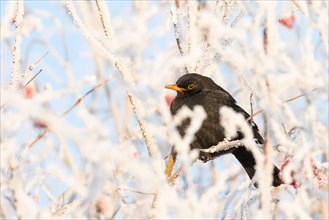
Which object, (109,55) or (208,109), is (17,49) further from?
(208,109)

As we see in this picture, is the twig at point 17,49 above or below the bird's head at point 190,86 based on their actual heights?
below

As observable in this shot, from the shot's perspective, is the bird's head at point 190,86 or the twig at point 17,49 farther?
the bird's head at point 190,86

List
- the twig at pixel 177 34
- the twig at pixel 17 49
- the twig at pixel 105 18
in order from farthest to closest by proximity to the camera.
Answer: the twig at pixel 177 34 < the twig at pixel 105 18 < the twig at pixel 17 49

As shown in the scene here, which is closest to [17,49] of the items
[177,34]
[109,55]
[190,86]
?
[109,55]

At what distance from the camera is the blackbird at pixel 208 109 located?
5480mm

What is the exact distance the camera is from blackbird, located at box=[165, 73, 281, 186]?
18.0 ft

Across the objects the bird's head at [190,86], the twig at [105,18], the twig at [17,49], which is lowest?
the twig at [17,49]

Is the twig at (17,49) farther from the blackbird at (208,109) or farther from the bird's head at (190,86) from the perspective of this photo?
the bird's head at (190,86)

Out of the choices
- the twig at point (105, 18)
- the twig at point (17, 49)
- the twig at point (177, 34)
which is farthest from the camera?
the twig at point (177, 34)

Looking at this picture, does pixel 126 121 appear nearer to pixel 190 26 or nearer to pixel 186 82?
pixel 186 82

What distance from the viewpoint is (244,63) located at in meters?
2.08

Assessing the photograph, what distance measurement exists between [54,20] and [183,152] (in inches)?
119

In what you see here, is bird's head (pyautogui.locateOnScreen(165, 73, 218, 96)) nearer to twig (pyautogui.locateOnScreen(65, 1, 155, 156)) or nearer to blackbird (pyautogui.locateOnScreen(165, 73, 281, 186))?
blackbird (pyautogui.locateOnScreen(165, 73, 281, 186))

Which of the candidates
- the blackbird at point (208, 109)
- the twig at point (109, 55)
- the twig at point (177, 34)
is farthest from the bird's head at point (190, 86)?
the twig at point (109, 55)
